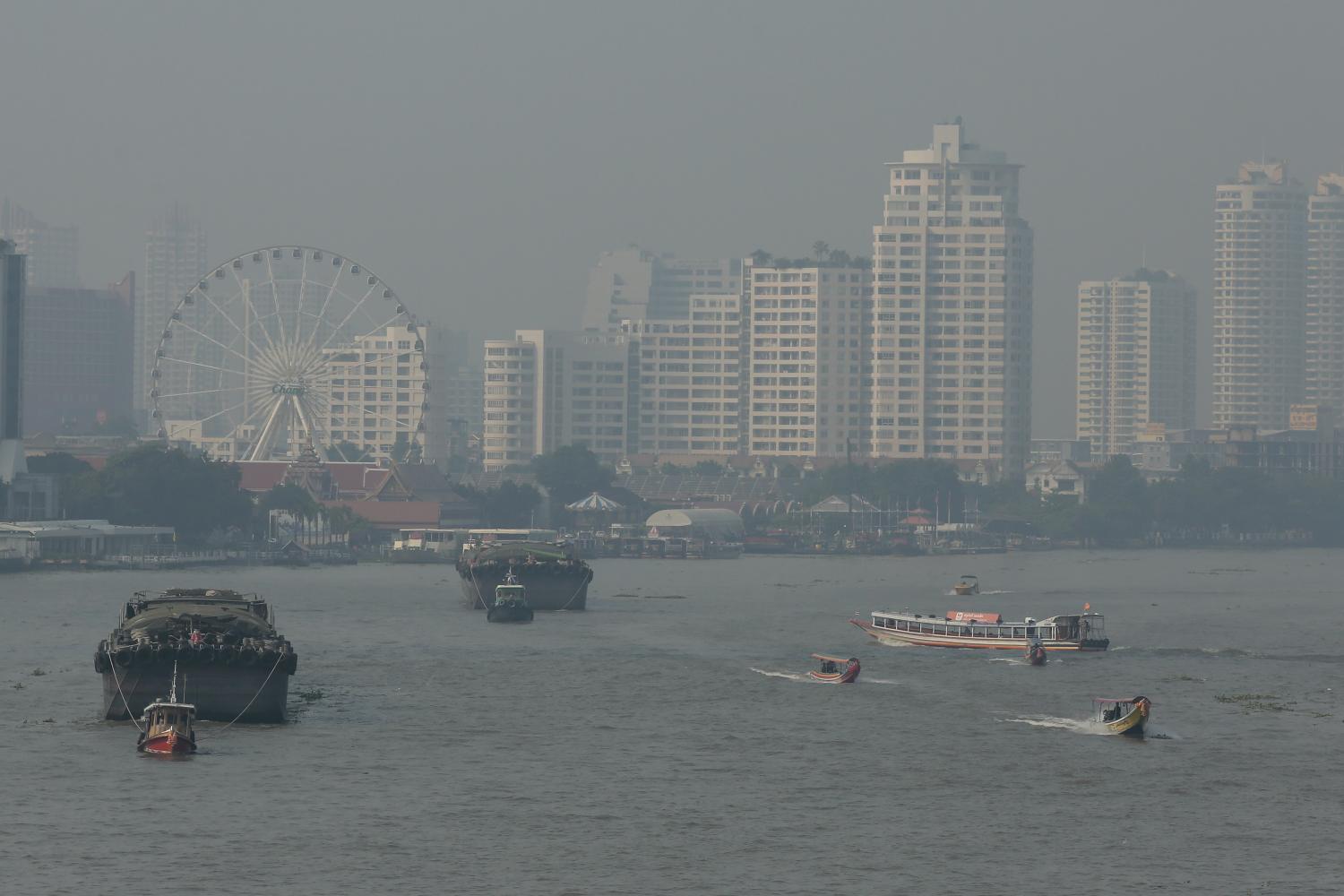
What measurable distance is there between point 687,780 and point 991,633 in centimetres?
5461

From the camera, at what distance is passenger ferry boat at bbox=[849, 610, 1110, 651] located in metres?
129

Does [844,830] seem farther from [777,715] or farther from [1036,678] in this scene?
[1036,678]

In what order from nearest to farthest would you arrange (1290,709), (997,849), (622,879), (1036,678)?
(622,879), (997,849), (1290,709), (1036,678)

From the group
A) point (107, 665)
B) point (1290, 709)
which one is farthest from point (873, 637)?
point (107, 665)

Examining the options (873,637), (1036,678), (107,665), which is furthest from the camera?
(873,637)

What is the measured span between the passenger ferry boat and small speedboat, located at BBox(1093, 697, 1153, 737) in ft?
119

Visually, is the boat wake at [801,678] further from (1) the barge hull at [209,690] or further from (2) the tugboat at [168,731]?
(2) the tugboat at [168,731]

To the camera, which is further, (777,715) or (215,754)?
(777,715)

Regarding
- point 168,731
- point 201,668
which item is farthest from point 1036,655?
point 168,731

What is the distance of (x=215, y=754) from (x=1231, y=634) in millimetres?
82029

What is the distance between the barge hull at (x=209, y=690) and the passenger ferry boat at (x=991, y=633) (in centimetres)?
5196

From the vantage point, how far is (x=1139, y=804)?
74750 mm

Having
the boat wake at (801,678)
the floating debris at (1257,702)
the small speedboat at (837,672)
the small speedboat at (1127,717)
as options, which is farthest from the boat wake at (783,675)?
the small speedboat at (1127,717)

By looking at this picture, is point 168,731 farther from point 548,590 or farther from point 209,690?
A: point 548,590
